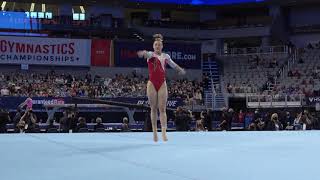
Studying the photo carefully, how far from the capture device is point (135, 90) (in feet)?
100

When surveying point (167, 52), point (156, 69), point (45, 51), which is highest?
point (167, 52)

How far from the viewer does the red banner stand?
1339 inches

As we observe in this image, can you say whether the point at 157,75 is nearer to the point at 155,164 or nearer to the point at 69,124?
the point at 155,164

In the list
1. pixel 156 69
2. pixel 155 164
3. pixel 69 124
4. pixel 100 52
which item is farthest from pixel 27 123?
pixel 100 52

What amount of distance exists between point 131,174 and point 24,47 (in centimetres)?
2937

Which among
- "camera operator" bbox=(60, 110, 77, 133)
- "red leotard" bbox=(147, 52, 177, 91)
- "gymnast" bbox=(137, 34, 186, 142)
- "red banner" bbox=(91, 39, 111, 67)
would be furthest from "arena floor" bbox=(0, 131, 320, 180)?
"red banner" bbox=(91, 39, 111, 67)

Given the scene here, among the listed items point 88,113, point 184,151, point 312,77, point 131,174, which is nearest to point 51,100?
point 88,113

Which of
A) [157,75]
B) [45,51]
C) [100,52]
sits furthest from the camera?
[100,52]

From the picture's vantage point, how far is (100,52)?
112ft

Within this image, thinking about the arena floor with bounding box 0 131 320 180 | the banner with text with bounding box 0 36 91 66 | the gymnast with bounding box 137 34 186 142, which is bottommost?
the arena floor with bounding box 0 131 320 180

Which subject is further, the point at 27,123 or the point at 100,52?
the point at 100,52

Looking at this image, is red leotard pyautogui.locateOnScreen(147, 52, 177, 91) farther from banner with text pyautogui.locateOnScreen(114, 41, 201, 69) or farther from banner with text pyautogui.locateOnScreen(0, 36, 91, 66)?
banner with text pyautogui.locateOnScreen(114, 41, 201, 69)

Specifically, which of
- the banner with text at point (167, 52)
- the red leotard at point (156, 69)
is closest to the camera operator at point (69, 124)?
the red leotard at point (156, 69)

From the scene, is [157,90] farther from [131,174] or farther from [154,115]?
[131,174]
